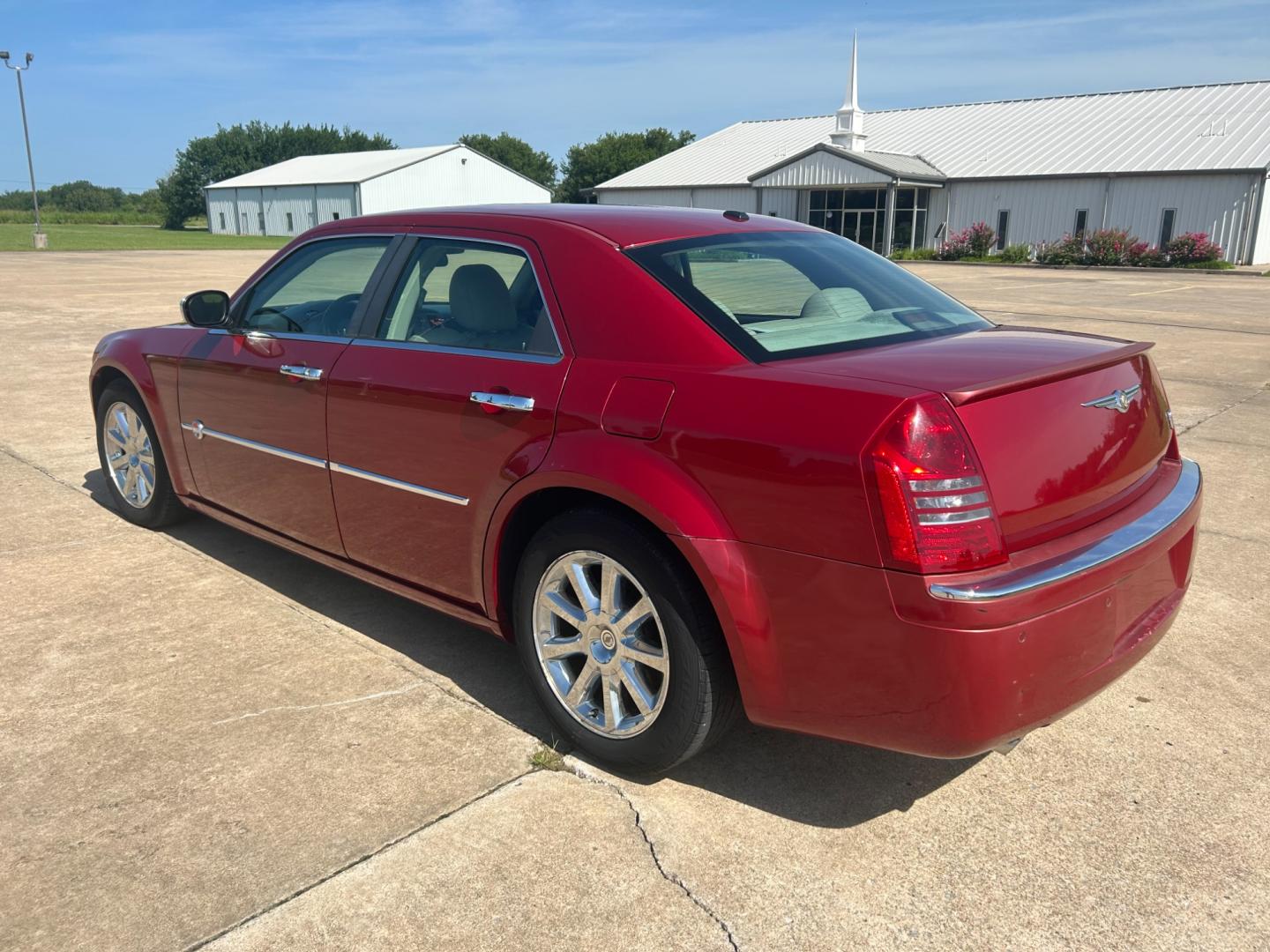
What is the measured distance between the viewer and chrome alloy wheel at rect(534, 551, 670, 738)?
2.98 meters

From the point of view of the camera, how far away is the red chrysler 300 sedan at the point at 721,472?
96.1 inches

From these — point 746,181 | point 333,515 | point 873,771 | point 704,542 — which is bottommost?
point 873,771

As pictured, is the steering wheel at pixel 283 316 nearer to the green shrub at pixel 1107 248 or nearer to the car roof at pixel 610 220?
the car roof at pixel 610 220

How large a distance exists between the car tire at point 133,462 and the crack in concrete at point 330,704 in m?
2.10

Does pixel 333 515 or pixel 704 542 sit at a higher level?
pixel 704 542

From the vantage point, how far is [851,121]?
157 feet

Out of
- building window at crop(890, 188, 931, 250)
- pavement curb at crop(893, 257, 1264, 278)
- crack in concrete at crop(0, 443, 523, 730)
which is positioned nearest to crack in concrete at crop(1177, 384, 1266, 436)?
crack in concrete at crop(0, 443, 523, 730)

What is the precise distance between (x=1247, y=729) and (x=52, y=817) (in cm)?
369

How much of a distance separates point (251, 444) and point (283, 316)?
0.56 m

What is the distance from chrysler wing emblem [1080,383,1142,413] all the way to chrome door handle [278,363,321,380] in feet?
8.82

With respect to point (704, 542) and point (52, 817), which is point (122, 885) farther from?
point (704, 542)

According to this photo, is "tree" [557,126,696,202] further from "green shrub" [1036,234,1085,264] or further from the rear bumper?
the rear bumper

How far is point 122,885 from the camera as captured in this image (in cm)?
260

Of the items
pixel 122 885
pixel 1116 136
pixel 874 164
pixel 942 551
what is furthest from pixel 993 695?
pixel 1116 136
